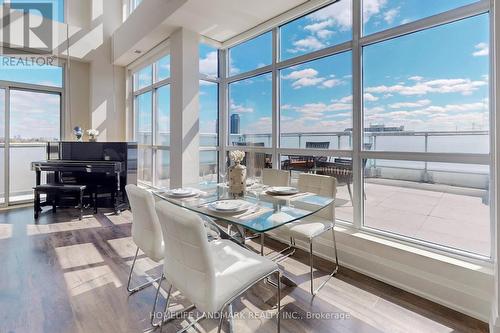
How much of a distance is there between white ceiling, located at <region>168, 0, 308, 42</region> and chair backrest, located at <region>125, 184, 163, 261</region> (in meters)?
2.56

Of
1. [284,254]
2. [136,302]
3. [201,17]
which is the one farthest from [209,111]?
[136,302]

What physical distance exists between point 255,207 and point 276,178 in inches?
46.7

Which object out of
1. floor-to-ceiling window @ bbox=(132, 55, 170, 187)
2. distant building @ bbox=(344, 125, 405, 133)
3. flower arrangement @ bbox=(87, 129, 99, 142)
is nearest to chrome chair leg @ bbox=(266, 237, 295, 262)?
distant building @ bbox=(344, 125, 405, 133)

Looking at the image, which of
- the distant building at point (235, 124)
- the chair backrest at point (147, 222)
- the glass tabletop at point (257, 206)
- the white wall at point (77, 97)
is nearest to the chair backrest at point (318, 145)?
the glass tabletop at point (257, 206)

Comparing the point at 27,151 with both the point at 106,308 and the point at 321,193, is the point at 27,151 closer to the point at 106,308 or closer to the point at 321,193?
the point at 106,308

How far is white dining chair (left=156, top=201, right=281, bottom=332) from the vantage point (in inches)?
51.9

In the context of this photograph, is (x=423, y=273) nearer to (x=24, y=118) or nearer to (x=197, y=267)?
(x=197, y=267)

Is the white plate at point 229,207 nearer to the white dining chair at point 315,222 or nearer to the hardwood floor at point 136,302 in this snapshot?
the white dining chair at point 315,222

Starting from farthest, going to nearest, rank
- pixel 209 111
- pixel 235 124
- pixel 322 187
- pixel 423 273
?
pixel 209 111 < pixel 235 124 < pixel 322 187 < pixel 423 273

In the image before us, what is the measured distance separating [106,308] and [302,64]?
333 cm

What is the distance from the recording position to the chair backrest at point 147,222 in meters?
1.95

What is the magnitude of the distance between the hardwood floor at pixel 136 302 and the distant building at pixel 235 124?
2.31 m

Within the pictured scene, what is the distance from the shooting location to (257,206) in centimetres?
212

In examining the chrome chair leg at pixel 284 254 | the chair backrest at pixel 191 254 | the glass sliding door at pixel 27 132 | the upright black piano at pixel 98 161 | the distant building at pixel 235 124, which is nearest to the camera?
the chair backrest at pixel 191 254
